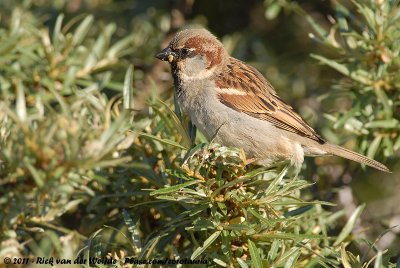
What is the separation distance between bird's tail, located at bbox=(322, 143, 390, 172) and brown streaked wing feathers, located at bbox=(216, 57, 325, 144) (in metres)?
0.05

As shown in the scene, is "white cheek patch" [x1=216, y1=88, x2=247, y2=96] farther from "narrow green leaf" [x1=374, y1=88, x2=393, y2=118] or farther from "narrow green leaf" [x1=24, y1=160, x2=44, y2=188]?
"narrow green leaf" [x1=24, y1=160, x2=44, y2=188]

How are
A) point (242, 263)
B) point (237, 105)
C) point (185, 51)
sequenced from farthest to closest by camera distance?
point (185, 51) → point (237, 105) → point (242, 263)

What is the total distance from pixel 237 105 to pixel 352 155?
0.67 meters

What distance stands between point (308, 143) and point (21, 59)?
158cm

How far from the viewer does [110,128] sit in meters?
1.81

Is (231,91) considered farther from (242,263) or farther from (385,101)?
(242,263)

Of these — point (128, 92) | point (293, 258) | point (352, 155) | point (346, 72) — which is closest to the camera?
point (293, 258)

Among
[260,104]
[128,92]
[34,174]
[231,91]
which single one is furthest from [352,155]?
[34,174]

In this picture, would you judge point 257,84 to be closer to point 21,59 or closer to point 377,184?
point 377,184

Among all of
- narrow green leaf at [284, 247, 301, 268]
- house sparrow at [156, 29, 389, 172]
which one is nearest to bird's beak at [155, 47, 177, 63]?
house sparrow at [156, 29, 389, 172]

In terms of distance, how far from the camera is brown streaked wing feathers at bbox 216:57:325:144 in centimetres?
336

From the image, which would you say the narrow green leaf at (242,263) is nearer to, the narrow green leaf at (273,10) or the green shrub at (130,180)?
the green shrub at (130,180)

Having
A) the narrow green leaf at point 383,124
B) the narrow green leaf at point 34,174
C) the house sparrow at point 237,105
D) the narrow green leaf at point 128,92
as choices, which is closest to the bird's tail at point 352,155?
the house sparrow at point 237,105

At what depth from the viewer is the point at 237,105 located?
3.34 meters
